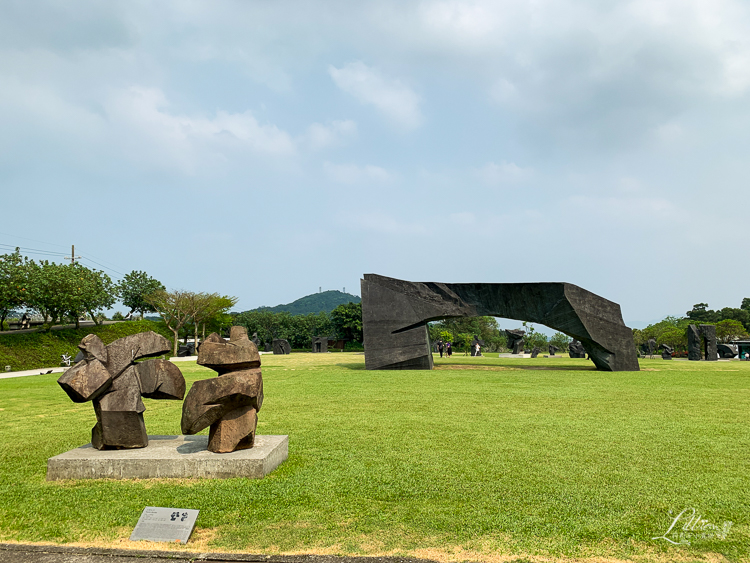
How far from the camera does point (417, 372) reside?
18.9m

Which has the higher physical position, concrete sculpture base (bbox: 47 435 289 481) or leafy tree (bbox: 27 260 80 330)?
leafy tree (bbox: 27 260 80 330)

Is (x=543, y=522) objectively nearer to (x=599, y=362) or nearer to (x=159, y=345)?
(x=159, y=345)

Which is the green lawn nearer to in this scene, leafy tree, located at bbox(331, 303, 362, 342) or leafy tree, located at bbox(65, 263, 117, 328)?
leafy tree, located at bbox(65, 263, 117, 328)

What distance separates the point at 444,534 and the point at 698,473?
3.21 metres

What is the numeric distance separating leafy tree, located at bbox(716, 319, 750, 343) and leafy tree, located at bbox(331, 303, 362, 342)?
3395cm

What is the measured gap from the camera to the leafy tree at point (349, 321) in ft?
181

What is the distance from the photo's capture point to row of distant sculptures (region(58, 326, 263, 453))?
201 inches

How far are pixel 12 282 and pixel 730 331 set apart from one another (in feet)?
174

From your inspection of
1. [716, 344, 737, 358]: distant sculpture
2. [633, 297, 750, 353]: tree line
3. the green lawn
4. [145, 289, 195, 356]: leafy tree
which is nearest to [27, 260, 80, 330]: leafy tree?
[145, 289, 195, 356]: leafy tree

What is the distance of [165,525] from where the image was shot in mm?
3672

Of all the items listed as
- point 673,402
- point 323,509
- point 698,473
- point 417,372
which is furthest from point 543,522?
point 417,372

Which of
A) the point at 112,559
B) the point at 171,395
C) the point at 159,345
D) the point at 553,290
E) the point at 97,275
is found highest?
the point at 97,275

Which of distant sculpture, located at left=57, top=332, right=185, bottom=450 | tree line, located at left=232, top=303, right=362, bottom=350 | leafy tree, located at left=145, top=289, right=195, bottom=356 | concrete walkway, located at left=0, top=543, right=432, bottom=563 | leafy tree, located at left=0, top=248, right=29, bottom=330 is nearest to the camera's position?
concrete walkway, located at left=0, top=543, right=432, bottom=563

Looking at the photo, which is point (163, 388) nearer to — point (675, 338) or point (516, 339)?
point (516, 339)
